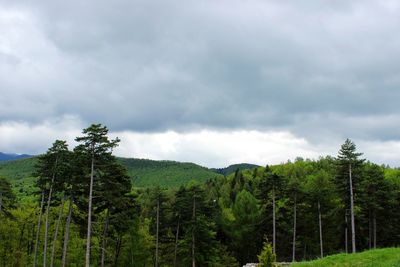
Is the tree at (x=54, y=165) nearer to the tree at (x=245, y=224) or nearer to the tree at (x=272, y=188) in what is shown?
the tree at (x=272, y=188)

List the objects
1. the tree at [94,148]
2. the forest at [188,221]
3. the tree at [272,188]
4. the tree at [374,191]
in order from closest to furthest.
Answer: the tree at [94,148], the forest at [188,221], the tree at [272,188], the tree at [374,191]

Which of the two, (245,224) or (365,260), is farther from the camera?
(245,224)

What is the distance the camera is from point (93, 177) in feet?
117

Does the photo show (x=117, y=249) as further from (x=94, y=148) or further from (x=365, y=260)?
(x=365, y=260)

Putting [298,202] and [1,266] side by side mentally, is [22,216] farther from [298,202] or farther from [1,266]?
[298,202]

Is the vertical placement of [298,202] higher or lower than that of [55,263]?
higher

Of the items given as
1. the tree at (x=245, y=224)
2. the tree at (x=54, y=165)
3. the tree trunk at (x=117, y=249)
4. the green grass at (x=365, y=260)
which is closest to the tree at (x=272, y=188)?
the tree at (x=245, y=224)

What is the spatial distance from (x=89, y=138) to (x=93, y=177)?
11.7 ft

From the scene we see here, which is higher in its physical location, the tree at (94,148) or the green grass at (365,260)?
the tree at (94,148)

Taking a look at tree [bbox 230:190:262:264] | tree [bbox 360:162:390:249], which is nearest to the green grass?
tree [bbox 360:162:390:249]

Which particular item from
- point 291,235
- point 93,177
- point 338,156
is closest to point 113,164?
point 93,177

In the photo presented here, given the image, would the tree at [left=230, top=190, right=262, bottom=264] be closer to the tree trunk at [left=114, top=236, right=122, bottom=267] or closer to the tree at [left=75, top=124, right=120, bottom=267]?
the tree trunk at [left=114, top=236, right=122, bottom=267]

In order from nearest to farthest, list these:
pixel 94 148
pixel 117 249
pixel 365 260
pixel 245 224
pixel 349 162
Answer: pixel 365 260, pixel 94 148, pixel 349 162, pixel 117 249, pixel 245 224

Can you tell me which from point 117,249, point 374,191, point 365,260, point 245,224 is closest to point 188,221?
Answer: point 117,249
